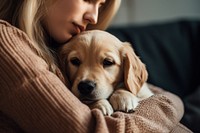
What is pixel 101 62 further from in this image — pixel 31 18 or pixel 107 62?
pixel 31 18

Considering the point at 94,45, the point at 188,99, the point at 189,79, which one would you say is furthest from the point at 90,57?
the point at 189,79

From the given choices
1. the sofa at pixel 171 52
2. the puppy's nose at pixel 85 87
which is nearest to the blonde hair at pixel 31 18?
the puppy's nose at pixel 85 87

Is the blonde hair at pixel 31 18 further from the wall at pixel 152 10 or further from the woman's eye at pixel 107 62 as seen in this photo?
the wall at pixel 152 10

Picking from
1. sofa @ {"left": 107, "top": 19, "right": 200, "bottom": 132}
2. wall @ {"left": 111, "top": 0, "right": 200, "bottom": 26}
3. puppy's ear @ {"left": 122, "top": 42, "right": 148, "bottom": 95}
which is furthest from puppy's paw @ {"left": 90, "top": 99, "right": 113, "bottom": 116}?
wall @ {"left": 111, "top": 0, "right": 200, "bottom": 26}

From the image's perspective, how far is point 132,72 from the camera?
1.53 meters

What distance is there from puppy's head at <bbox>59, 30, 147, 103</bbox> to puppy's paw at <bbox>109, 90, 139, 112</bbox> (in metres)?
0.05

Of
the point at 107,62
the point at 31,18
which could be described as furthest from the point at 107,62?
the point at 31,18

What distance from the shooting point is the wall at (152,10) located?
374 cm

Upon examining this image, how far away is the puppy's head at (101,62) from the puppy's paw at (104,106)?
0.24 ft

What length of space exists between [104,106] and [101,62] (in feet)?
0.82

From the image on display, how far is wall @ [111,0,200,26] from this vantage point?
3.74 meters

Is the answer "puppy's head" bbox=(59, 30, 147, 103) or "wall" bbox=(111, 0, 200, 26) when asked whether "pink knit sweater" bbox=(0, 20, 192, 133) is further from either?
"wall" bbox=(111, 0, 200, 26)

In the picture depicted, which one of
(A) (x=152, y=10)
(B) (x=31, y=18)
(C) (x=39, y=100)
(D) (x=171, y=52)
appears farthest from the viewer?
(A) (x=152, y=10)

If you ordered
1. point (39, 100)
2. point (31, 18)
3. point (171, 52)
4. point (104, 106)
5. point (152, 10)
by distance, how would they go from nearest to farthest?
1. point (39, 100)
2. point (104, 106)
3. point (31, 18)
4. point (171, 52)
5. point (152, 10)
